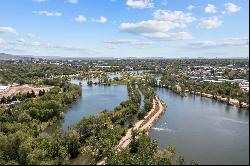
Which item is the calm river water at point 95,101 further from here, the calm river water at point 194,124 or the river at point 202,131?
the river at point 202,131

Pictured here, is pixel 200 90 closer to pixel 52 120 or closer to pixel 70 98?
pixel 70 98

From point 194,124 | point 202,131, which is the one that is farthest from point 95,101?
point 202,131

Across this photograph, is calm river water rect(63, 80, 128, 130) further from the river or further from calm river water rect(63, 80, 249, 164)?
the river

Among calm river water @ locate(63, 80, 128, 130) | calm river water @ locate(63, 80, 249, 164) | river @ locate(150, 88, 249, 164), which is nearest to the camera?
calm river water @ locate(63, 80, 249, 164)

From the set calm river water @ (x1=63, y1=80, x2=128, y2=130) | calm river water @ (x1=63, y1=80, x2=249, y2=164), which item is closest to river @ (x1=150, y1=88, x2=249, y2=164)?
calm river water @ (x1=63, y1=80, x2=249, y2=164)

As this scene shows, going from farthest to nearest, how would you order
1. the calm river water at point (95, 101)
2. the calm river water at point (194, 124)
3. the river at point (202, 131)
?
the calm river water at point (95, 101), the river at point (202, 131), the calm river water at point (194, 124)

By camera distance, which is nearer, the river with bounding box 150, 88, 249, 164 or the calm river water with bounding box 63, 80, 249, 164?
the calm river water with bounding box 63, 80, 249, 164

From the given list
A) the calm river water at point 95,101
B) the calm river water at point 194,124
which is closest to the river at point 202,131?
the calm river water at point 194,124

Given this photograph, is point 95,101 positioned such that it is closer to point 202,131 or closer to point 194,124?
point 194,124

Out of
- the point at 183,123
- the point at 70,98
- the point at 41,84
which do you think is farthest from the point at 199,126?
the point at 41,84
